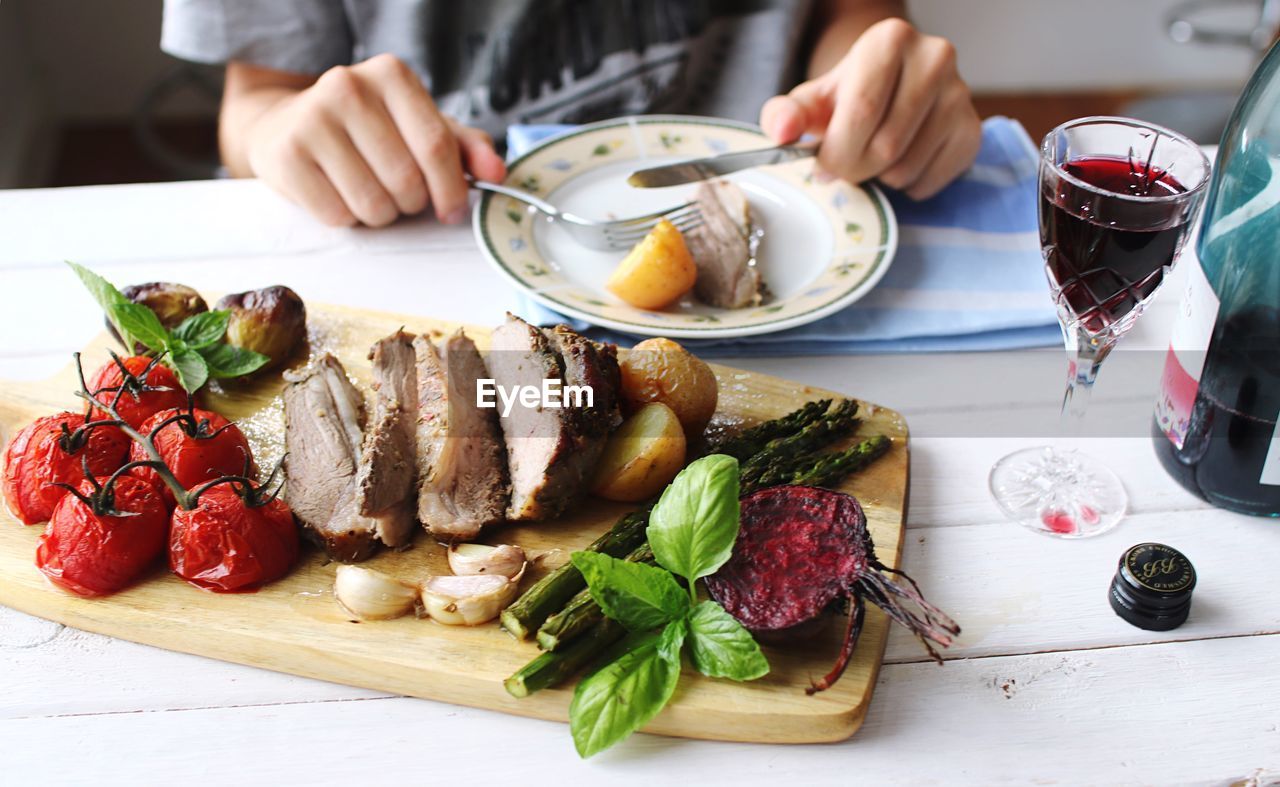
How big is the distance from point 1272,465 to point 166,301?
2.05 meters

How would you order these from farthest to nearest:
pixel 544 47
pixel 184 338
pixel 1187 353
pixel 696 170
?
pixel 544 47
pixel 696 170
pixel 184 338
pixel 1187 353

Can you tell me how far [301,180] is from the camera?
8.11 feet

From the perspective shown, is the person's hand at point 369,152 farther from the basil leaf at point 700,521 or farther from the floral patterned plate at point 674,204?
the basil leaf at point 700,521

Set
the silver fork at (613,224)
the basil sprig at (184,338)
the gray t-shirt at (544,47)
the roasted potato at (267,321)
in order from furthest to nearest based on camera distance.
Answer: the gray t-shirt at (544,47) → the silver fork at (613,224) → the roasted potato at (267,321) → the basil sprig at (184,338)

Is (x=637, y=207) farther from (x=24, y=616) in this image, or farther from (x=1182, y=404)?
(x=24, y=616)

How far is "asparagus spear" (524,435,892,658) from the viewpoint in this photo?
61.0 inches

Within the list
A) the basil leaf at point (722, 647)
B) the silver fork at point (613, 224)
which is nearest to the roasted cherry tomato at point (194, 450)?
the basil leaf at point (722, 647)

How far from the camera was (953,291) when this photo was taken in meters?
2.38

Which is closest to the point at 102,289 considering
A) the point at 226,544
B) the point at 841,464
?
Answer: the point at 226,544

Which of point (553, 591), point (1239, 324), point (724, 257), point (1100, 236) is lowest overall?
point (553, 591)

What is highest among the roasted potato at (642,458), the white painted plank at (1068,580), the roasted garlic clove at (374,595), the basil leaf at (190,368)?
the basil leaf at (190,368)

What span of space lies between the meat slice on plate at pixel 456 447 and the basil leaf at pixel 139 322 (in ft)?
1.56

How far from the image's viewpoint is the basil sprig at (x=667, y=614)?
1.44 metres

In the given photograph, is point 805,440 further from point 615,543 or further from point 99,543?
point 99,543
